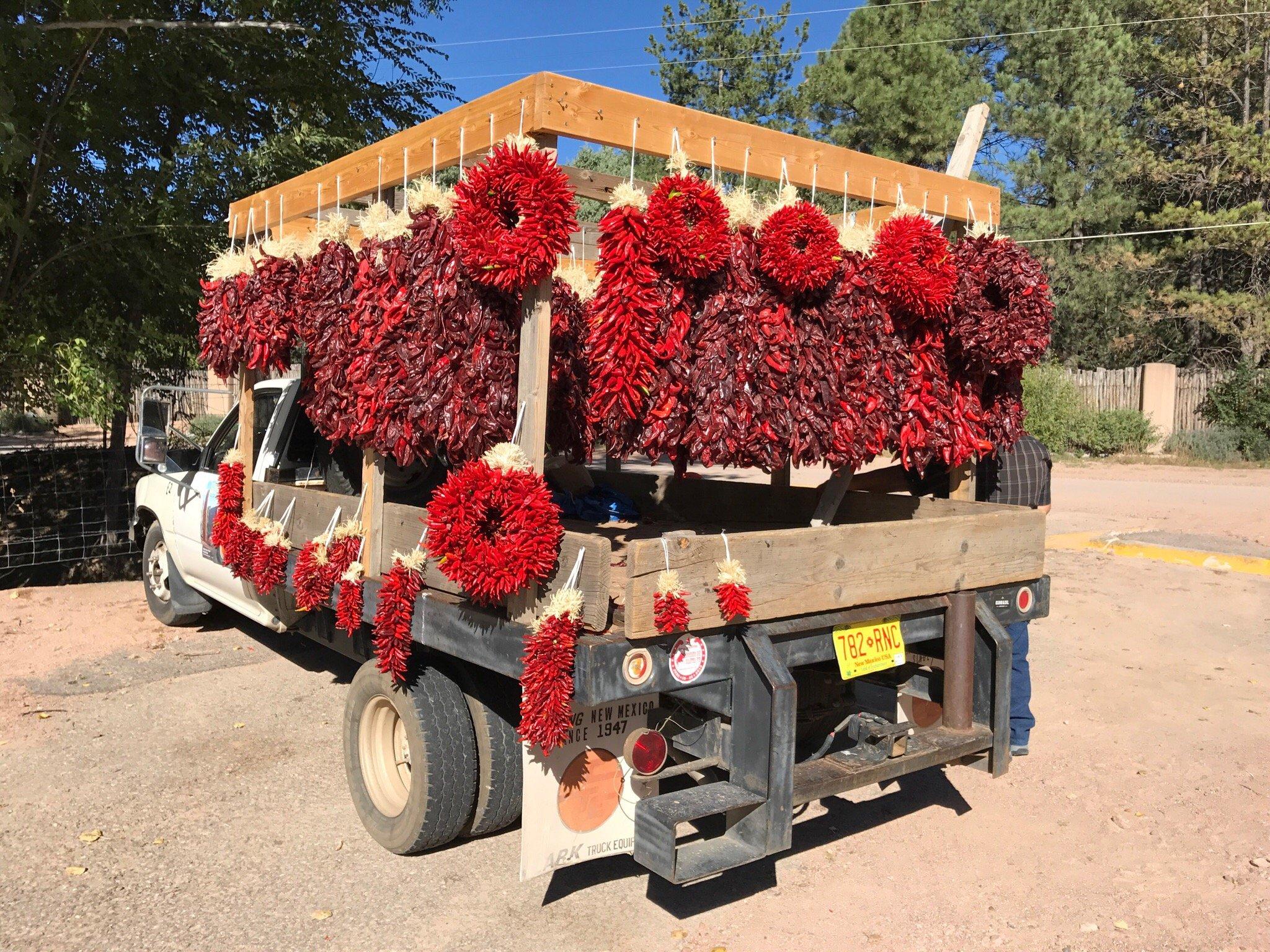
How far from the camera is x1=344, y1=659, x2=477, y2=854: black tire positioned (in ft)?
12.4

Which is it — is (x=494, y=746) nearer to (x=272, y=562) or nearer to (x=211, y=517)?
(x=272, y=562)

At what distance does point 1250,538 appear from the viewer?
11695 mm

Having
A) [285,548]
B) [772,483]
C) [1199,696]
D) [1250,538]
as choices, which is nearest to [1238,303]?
[1250,538]

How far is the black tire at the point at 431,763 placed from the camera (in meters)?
3.78

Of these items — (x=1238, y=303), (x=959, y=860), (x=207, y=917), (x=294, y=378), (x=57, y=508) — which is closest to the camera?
(x=207, y=917)

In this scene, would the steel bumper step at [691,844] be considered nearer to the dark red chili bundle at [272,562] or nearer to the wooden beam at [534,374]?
the wooden beam at [534,374]

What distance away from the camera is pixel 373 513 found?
4.19m

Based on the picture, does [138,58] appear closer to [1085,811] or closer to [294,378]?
[294,378]

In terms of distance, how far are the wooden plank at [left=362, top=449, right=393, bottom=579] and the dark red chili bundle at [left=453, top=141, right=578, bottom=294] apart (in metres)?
1.25

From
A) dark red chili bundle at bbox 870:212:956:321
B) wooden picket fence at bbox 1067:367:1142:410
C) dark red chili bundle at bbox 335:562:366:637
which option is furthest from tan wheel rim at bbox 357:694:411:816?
wooden picket fence at bbox 1067:367:1142:410

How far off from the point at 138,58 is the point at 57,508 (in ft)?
14.0

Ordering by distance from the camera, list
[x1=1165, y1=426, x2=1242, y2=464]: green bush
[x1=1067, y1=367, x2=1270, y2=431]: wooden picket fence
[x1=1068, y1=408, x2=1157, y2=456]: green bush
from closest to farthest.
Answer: [x1=1165, y1=426, x2=1242, y2=464]: green bush
[x1=1068, y1=408, x2=1157, y2=456]: green bush
[x1=1067, y1=367, x2=1270, y2=431]: wooden picket fence

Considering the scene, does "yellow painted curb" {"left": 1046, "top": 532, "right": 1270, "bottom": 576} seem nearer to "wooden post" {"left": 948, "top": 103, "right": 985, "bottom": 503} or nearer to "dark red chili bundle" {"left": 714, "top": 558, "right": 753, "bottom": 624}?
"wooden post" {"left": 948, "top": 103, "right": 985, "bottom": 503}

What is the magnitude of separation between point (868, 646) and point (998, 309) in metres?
1.70
